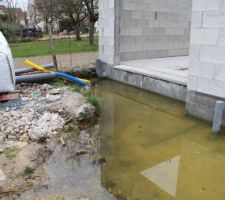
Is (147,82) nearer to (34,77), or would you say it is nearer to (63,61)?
(34,77)

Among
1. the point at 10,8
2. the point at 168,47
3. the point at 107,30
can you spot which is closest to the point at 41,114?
the point at 107,30

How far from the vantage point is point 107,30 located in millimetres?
7742

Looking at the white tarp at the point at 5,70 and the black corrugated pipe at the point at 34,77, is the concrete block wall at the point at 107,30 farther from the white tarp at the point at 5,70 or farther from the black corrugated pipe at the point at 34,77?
the white tarp at the point at 5,70

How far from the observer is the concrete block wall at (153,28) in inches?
314

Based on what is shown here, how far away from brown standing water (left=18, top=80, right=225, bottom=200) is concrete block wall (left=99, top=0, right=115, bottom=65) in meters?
3.09

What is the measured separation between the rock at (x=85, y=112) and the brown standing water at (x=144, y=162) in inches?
10.0

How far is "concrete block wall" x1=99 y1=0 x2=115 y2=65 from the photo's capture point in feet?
24.6

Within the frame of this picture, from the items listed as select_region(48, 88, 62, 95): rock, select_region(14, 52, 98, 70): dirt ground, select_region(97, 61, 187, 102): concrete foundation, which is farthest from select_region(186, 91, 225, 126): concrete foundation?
select_region(14, 52, 98, 70): dirt ground

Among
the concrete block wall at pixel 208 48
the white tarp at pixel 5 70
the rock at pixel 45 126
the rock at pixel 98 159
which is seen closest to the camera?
the rock at pixel 98 159

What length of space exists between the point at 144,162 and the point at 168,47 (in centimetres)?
684

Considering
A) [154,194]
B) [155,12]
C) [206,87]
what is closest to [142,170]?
[154,194]

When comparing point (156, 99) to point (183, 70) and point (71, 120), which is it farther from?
point (71, 120)

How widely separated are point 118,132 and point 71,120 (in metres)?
0.82

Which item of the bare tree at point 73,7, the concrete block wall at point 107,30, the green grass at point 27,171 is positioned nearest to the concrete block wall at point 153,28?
the concrete block wall at point 107,30
